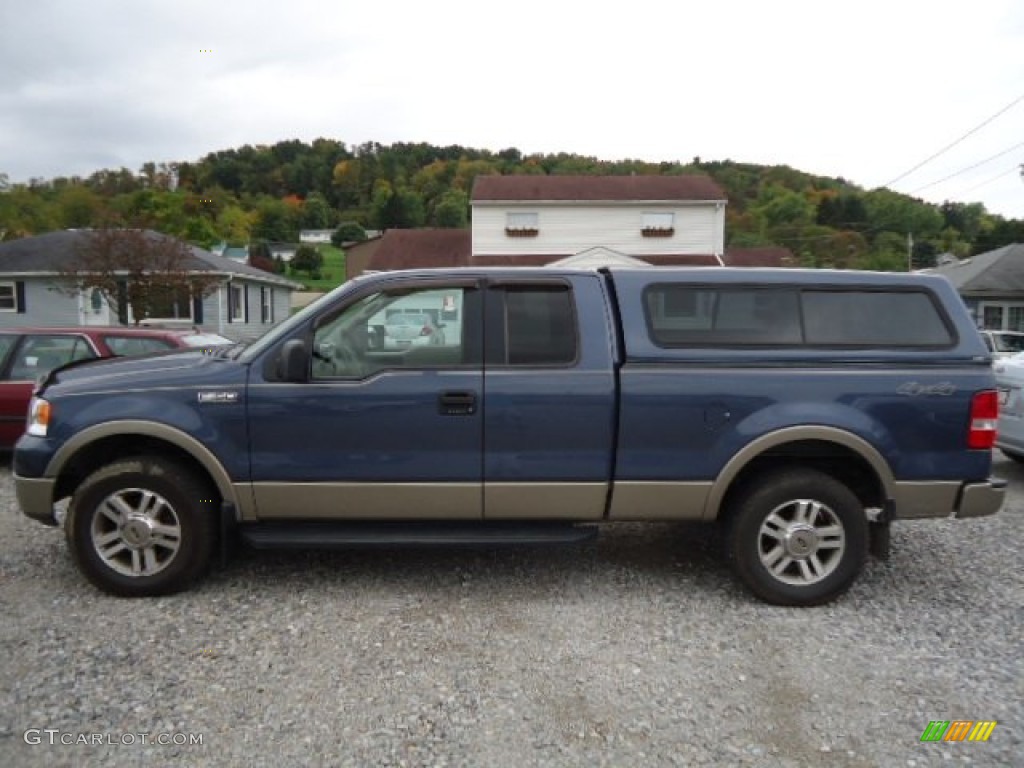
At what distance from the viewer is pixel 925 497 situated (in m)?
3.94

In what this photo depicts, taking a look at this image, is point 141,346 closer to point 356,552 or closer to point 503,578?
point 356,552

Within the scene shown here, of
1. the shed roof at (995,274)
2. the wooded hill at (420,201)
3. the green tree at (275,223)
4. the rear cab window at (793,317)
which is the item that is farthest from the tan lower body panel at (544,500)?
the green tree at (275,223)

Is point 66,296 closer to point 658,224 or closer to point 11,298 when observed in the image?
point 11,298

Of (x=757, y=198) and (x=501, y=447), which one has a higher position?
(x=757, y=198)

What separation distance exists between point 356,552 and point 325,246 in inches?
3261

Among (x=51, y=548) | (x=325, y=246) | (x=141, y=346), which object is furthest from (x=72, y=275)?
(x=325, y=246)

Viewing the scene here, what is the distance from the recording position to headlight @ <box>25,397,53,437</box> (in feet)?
13.1

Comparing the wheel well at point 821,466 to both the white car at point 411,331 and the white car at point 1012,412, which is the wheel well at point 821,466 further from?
the white car at point 1012,412

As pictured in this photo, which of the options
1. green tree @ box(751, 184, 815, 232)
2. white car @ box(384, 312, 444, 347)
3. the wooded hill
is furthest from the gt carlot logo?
green tree @ box(751, 184, 815, 232)

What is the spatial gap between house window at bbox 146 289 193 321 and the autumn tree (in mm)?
26

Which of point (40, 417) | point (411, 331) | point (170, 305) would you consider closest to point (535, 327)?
point (411, 331)

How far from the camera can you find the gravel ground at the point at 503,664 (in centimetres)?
277

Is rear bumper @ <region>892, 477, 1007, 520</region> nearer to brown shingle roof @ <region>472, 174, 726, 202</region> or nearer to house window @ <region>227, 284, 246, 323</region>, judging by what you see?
house window @ <region>227, 284, 246, 323</region>

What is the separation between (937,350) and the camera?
394 cm
